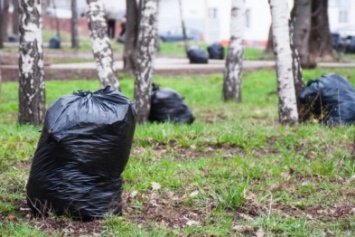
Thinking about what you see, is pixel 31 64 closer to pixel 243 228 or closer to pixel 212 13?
pixel 243 228

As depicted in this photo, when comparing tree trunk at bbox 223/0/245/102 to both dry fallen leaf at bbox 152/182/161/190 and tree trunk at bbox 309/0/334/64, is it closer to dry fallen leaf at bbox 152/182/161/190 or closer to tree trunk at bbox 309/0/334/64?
dry fallen leaf at bbox 152/182/161/190

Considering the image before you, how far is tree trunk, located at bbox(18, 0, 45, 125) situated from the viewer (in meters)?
7.88

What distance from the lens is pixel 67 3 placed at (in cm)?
5841

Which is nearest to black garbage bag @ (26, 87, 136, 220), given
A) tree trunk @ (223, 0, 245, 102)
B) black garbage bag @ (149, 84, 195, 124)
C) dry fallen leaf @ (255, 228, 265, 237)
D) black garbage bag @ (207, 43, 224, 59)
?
dry fallen leaf @ (255, 228, 265, 237)

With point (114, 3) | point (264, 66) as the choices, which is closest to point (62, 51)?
point (264, 66)

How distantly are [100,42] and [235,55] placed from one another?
438 centimetres

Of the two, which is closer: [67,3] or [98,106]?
[98,106]

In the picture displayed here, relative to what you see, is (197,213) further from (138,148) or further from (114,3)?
(114,3)

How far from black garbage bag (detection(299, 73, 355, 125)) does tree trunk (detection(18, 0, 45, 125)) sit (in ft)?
11.1

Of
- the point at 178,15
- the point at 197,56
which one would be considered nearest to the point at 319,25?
the point at 197,56

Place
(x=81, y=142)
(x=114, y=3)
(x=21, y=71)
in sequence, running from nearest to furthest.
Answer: (x=81, y=142) < (x=21, y=71) < (x=114, y=3)

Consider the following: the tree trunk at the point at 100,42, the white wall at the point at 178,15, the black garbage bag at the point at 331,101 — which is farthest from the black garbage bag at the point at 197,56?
the white wall at the point at 178,15

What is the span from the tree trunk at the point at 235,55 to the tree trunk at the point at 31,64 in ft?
15.0

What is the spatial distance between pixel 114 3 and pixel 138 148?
153ft
